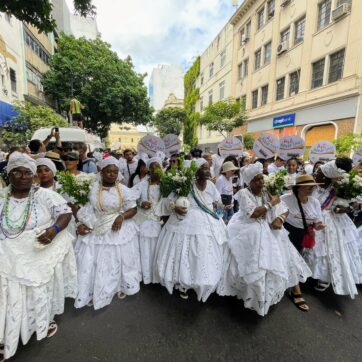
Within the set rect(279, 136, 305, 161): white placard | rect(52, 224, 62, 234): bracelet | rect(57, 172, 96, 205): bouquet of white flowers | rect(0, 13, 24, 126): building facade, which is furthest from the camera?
rect(0, 13, 24, 126): building facade

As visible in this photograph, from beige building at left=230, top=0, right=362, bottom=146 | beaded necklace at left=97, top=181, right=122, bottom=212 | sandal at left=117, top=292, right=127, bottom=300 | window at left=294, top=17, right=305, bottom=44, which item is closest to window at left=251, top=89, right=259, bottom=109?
beige building at left=230, top=0, right=362, bottom=146

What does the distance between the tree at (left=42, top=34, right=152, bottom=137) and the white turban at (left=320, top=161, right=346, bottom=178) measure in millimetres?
19645

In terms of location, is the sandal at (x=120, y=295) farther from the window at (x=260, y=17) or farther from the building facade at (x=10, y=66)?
the window at (x=260, y=17)

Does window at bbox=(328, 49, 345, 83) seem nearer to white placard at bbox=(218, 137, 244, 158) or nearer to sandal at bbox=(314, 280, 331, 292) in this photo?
white placard at bbox=(218, 137, 244, 158)

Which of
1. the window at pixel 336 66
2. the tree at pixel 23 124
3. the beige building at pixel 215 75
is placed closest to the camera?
the tree at pixel 23 124

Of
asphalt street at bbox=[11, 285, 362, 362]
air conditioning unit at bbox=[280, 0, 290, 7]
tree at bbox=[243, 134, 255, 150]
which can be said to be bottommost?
asphalt street at bbox=[11, 285, 362, 362]

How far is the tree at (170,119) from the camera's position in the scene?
120 feet

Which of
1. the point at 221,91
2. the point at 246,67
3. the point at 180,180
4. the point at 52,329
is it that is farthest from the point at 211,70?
the point at 52,329

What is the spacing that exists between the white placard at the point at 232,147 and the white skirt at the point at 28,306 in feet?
18.2

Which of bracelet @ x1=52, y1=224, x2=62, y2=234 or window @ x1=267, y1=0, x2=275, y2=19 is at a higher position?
window @ x1=267, y1=0, x2=275, y2=19

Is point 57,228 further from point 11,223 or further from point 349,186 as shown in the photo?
point 349,186

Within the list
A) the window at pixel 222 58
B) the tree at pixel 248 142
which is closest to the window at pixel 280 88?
the tree at pixel 248 142

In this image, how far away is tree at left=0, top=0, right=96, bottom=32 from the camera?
12.9 feet

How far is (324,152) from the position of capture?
6227 millimetres
